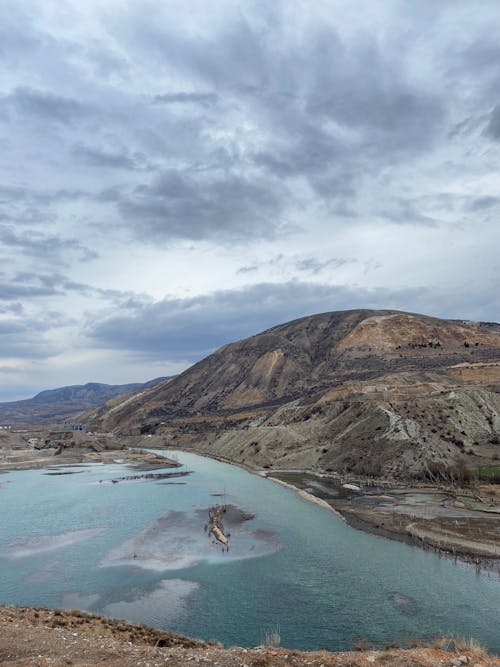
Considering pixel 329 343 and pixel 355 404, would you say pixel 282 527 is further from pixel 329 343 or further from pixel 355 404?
pixel 329 343

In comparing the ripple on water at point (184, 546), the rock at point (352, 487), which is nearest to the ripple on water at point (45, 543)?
the ripple on water at point (184, 546)

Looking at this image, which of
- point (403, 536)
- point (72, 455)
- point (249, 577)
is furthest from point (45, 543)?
point (72, 455)

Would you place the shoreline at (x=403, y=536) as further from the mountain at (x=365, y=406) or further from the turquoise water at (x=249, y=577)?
the mountain at (x=365, y=406)

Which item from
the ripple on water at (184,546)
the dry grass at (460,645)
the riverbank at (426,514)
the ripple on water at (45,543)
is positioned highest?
the riverbank at (426,514)

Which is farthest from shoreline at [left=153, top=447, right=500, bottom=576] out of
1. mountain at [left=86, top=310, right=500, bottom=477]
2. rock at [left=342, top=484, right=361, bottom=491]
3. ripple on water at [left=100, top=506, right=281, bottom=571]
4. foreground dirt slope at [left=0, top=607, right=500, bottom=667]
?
foreground dirt slope at [left=0, top=607, right=500, bottom=667]

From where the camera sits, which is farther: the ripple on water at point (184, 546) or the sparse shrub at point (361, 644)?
the ripple on water at point (184, 546)

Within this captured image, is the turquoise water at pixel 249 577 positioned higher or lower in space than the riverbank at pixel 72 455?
lower

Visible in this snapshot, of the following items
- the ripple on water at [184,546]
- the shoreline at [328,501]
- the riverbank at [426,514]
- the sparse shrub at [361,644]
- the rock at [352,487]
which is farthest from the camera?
the rock at [352,487]
